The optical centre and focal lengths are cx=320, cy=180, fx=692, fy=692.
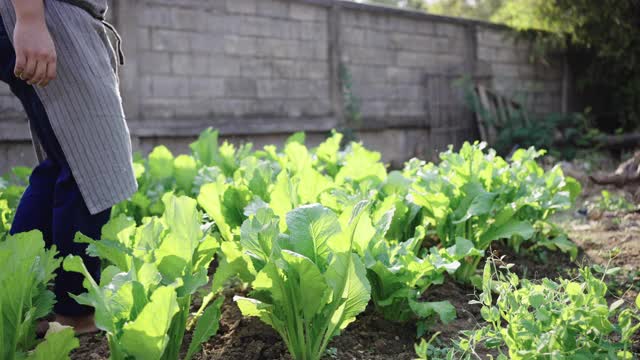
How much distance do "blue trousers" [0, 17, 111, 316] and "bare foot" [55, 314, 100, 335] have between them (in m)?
0.02

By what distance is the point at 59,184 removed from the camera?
2246mm

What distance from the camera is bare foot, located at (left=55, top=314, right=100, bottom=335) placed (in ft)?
7.44

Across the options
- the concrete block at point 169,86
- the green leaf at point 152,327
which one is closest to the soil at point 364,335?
the green leaf at point 152,327

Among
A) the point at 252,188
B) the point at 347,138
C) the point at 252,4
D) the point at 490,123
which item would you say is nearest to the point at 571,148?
the point at 490,123

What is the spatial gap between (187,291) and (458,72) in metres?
9.24

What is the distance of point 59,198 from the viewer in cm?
225

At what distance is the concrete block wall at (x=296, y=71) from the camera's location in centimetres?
720

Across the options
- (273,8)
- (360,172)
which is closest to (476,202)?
(360,172)

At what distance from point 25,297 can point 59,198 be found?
1.71 ft

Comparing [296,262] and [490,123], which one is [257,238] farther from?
[490,123]

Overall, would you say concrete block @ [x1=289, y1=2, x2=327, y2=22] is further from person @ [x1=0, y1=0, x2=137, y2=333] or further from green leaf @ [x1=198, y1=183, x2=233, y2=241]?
person @ [x1=0, y1=0, x2=137, y2=333]

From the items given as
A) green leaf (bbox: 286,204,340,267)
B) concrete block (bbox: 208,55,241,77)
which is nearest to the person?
green leaf (bbox: 286,204,340,267)

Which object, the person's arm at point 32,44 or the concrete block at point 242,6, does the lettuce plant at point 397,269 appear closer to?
the person's arm at point 32,44

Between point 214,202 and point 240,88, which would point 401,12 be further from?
point 214,202
